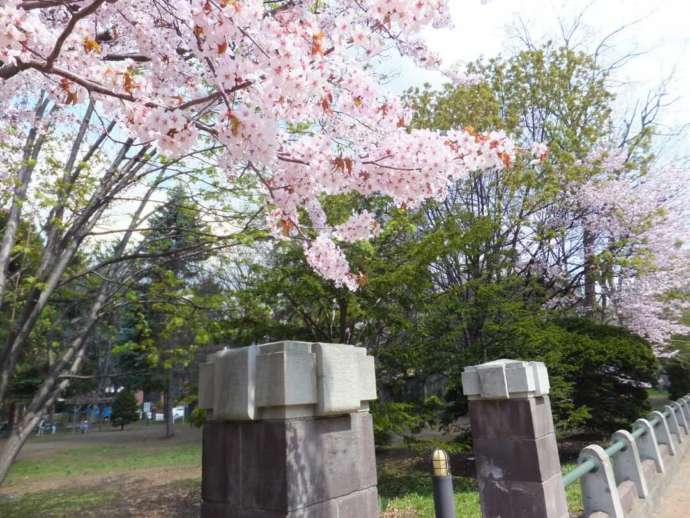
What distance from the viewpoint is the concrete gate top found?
213 cm

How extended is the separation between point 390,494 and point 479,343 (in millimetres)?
3337

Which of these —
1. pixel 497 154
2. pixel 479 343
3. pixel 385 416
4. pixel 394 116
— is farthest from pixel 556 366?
pixel 394 116

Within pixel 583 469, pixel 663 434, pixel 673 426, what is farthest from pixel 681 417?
pixel 583 469

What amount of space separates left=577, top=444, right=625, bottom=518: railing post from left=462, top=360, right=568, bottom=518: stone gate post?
0.37m

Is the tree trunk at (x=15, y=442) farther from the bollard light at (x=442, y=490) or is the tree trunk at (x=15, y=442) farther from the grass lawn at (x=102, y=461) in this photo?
the grass lawn at (x=102, y=461)

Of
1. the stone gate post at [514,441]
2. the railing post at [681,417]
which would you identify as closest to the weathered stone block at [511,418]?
the stone gate post at [514,441]

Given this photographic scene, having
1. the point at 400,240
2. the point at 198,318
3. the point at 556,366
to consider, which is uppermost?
the point at 400,240

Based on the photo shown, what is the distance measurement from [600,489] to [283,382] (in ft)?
12.9

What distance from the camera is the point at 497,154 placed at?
4344 mm

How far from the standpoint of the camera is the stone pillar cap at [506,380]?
4109mm

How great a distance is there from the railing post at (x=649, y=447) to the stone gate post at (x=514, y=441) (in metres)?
3.60

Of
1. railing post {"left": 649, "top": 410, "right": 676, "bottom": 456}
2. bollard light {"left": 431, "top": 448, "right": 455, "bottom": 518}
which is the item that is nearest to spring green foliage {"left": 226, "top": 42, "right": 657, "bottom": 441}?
railing post {"left": 649, "top": 410, "right": 676, "bottom": 456}

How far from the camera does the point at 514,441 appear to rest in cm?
415

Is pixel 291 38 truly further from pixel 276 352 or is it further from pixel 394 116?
pixel 276 352
